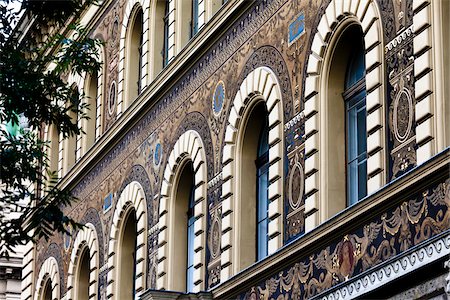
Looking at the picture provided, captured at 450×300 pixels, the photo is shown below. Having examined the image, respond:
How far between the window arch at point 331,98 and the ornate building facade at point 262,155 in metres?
0.03

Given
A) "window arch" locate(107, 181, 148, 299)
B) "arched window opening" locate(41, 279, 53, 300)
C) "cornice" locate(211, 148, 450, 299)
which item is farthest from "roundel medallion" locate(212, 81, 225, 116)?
"arched window opening" locate(41, 279, 53, 300)

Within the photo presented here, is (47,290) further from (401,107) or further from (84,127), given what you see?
(401,107)

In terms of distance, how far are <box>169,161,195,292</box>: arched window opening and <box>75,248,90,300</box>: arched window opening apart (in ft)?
19.8

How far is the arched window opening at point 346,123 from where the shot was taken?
20.9 metres

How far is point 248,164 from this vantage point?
24.6m

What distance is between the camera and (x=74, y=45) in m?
20.2

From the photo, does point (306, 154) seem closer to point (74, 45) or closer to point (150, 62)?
point (74, 45)

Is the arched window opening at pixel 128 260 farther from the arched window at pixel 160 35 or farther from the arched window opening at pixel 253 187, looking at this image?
the arched window opening at pixel 253 187

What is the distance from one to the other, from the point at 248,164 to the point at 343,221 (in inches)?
207

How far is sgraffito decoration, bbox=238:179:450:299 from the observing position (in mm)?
17531

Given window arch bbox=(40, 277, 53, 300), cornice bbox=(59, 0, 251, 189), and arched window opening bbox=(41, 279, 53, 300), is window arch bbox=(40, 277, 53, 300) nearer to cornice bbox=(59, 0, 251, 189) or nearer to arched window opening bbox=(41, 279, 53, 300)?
arched window opening bbox=(41, 279, 53, 300)

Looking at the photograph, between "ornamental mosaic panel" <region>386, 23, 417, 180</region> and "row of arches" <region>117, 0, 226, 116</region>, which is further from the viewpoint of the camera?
"row of arches" <region>117, 0, 226, 116</region>

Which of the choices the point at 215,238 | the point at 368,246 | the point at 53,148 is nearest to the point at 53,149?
the point at 53,148

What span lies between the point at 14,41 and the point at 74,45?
37.4 inches
